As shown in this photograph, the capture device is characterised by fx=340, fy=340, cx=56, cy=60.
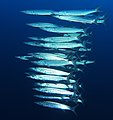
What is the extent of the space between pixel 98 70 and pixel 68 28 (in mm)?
5973

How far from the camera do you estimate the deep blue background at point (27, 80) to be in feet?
34.9

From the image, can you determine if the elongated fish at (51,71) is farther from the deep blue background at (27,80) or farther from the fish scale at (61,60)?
the deep blue background at (27,80)

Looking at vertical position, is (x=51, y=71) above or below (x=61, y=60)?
below

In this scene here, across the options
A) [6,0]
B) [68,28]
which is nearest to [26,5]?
[6,0]

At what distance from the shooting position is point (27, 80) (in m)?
11.6

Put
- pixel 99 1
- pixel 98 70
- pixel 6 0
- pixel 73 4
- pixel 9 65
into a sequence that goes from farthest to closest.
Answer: pixel 99 1
pixel 73 4
pixel 6 0
pixel 98 70
pixel 9 65

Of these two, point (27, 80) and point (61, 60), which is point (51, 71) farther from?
point (27, 80)

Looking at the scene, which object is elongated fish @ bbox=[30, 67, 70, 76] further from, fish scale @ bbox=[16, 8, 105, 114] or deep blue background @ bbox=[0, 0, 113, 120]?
deep blue background @ bbox=[0, 0, 113, 120]

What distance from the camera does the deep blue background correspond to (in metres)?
10.6

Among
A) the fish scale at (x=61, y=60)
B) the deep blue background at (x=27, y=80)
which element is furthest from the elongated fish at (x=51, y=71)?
the deep blue background at (x=27, y=80)

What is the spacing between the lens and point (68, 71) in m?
7.80

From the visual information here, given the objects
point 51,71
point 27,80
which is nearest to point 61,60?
point 51,71

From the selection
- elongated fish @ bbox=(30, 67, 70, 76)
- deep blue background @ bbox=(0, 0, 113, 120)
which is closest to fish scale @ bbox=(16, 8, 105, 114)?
elongated fish @ bbox=(30, 67, 70, 76)

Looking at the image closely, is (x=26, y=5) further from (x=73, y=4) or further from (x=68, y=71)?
(x=68, y=71)
